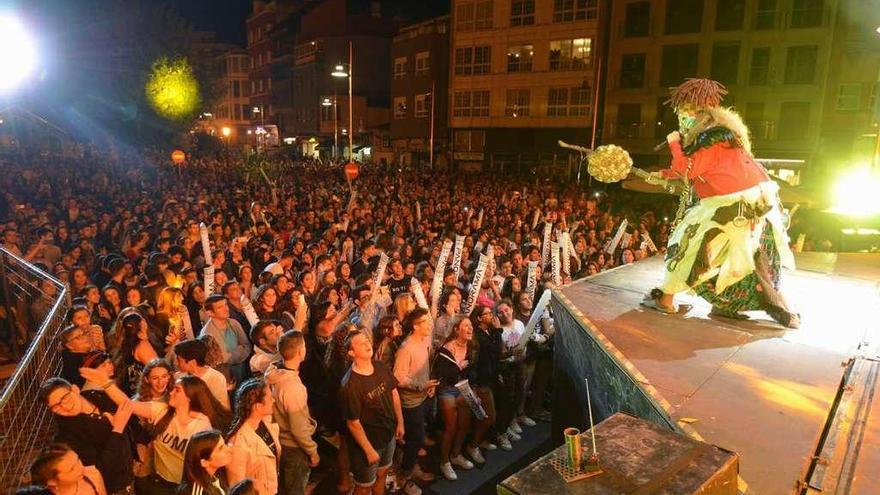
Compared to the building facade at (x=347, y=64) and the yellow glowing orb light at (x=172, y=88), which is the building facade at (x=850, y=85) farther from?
the yellow glowing orb light at (x=172, y=88)

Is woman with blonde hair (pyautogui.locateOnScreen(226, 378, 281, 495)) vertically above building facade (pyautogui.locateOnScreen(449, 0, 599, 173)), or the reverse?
building facade (pyautogui.locateOnScreen(449, 0, 599, 173))

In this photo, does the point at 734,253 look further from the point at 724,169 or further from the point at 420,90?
the point at 420,90

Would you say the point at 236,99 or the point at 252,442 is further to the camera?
the point at 236,99

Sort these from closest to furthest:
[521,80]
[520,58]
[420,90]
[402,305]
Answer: [402,305] → [520,58] → [521,80] → [420,90]

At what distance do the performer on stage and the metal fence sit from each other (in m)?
5.49

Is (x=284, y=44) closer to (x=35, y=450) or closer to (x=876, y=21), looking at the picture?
(x=876, y=21)

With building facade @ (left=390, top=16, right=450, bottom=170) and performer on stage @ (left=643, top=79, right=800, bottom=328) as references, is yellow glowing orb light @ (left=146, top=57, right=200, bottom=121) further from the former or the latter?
performer on stage @ (left=643, top=79, right=800, bottom=328)

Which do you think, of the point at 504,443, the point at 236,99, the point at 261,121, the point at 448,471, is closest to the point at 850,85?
the point at 504,443

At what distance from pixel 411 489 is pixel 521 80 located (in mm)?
29587

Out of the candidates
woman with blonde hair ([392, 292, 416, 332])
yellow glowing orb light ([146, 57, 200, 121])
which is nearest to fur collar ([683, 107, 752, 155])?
woman with blonde hair ([392, 292, 416, 332])

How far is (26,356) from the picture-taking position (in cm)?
375

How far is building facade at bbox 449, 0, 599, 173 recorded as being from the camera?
30.1 metres

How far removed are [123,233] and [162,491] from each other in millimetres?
8256

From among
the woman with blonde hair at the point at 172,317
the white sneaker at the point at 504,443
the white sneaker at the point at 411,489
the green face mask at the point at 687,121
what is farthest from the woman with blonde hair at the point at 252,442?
the green face mask at the point at 687,121
